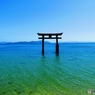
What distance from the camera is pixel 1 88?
11.7m

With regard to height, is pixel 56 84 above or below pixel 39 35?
below

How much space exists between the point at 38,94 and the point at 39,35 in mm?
23614

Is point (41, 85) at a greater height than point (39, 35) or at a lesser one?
lesser

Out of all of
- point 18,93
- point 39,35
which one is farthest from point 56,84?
point 39,35

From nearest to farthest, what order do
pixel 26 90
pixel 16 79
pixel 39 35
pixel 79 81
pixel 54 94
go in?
pixel 54 94 < pixel 26 90 < pixel 79 81 < pixel 16 79 < pixel 39 35

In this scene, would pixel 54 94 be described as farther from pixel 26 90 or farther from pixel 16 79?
pixel 16 79

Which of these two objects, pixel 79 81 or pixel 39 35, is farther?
pixel 39 35

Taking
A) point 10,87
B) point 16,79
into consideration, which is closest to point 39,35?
point 16,79

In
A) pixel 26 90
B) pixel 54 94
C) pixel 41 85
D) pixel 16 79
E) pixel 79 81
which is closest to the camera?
pixel 54 94

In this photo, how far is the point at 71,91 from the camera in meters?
11.0

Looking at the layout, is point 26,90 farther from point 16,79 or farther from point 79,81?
point 79,81

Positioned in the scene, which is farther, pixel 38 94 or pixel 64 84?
pixel 64 84

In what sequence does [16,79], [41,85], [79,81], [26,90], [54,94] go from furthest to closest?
[16,79], [79,81], [41,85], [26,90], [54,94]

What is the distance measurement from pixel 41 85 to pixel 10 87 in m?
2.10
